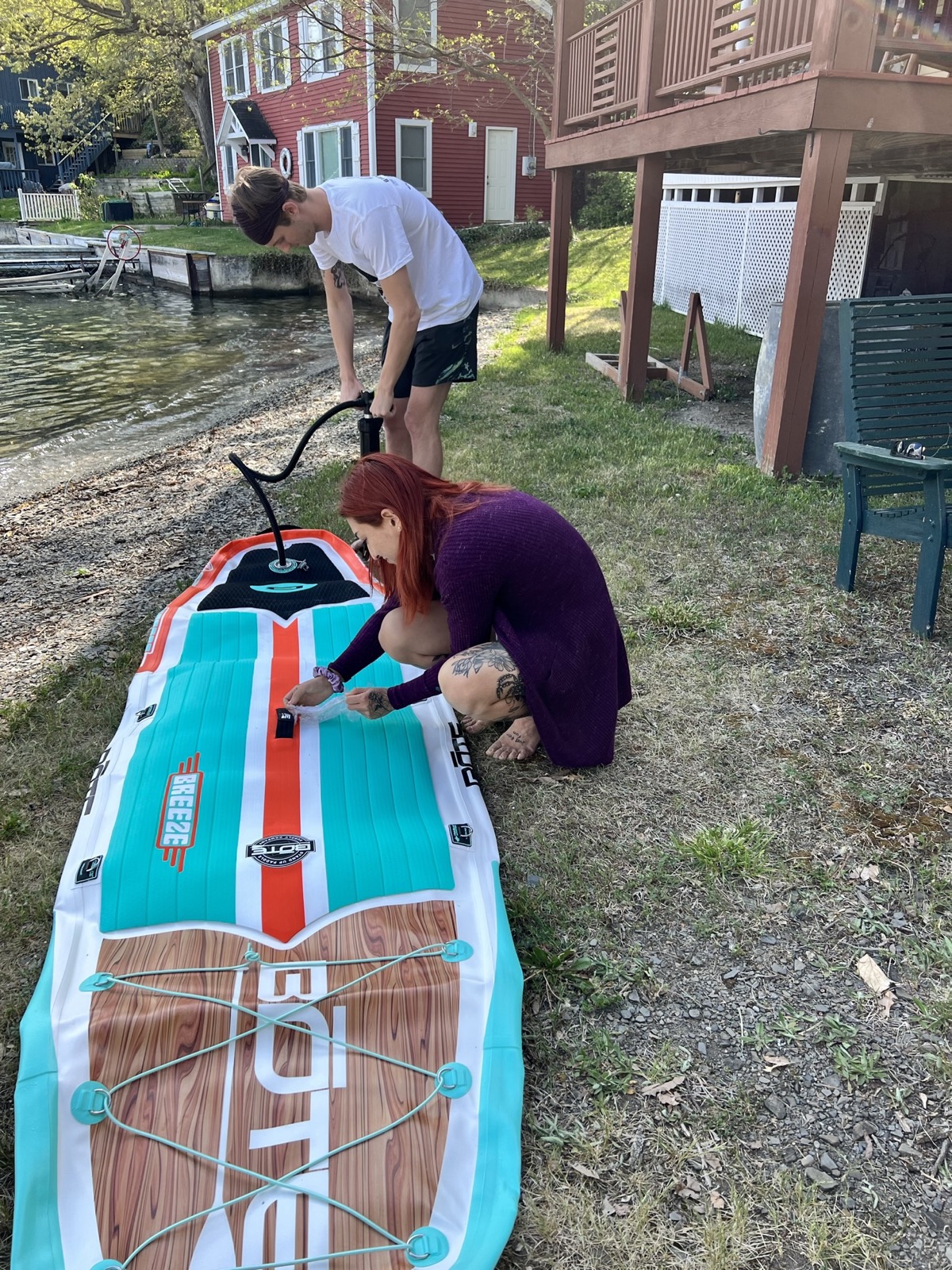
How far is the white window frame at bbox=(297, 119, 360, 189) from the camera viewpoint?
2012cm

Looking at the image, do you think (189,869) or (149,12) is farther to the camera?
(149,12)

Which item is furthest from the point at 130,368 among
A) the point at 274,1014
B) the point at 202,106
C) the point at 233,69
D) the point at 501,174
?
the point at 202,106

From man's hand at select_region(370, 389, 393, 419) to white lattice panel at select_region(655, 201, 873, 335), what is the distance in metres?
5.72

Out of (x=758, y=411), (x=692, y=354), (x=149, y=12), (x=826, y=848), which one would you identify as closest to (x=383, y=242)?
(x=826, y=848)

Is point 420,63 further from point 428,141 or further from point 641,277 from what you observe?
point 641,277

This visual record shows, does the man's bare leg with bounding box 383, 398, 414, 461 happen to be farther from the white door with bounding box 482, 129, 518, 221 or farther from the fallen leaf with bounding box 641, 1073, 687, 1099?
the white door with bounding box 482, 129, 518, 221

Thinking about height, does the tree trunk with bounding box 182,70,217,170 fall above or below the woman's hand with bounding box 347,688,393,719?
above

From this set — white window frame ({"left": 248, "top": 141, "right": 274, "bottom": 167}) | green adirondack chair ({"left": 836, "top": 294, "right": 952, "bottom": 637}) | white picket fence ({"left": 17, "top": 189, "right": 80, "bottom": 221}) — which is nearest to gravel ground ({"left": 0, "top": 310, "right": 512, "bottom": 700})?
green adirondack chair ({"left": 836, "top": 294, "right": 952, "bottom": 637})

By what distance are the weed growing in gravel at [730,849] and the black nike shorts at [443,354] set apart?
2402 mm

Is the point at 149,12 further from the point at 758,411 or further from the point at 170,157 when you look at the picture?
the point at 758,411

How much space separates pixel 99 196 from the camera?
30.2 metres

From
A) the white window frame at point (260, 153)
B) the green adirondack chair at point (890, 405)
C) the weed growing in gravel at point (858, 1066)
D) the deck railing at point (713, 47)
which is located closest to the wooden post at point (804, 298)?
the deck railing at point (713, 47)

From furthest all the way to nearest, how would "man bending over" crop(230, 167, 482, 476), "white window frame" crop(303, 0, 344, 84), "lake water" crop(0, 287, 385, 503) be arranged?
"white window frame" crop(303, 0, 344, 84)
"lake water" crop(0, 287, 385, 503)
"man bending over" crop(230, 167, 482, 476)

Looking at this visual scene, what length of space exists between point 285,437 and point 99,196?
28.8 m
